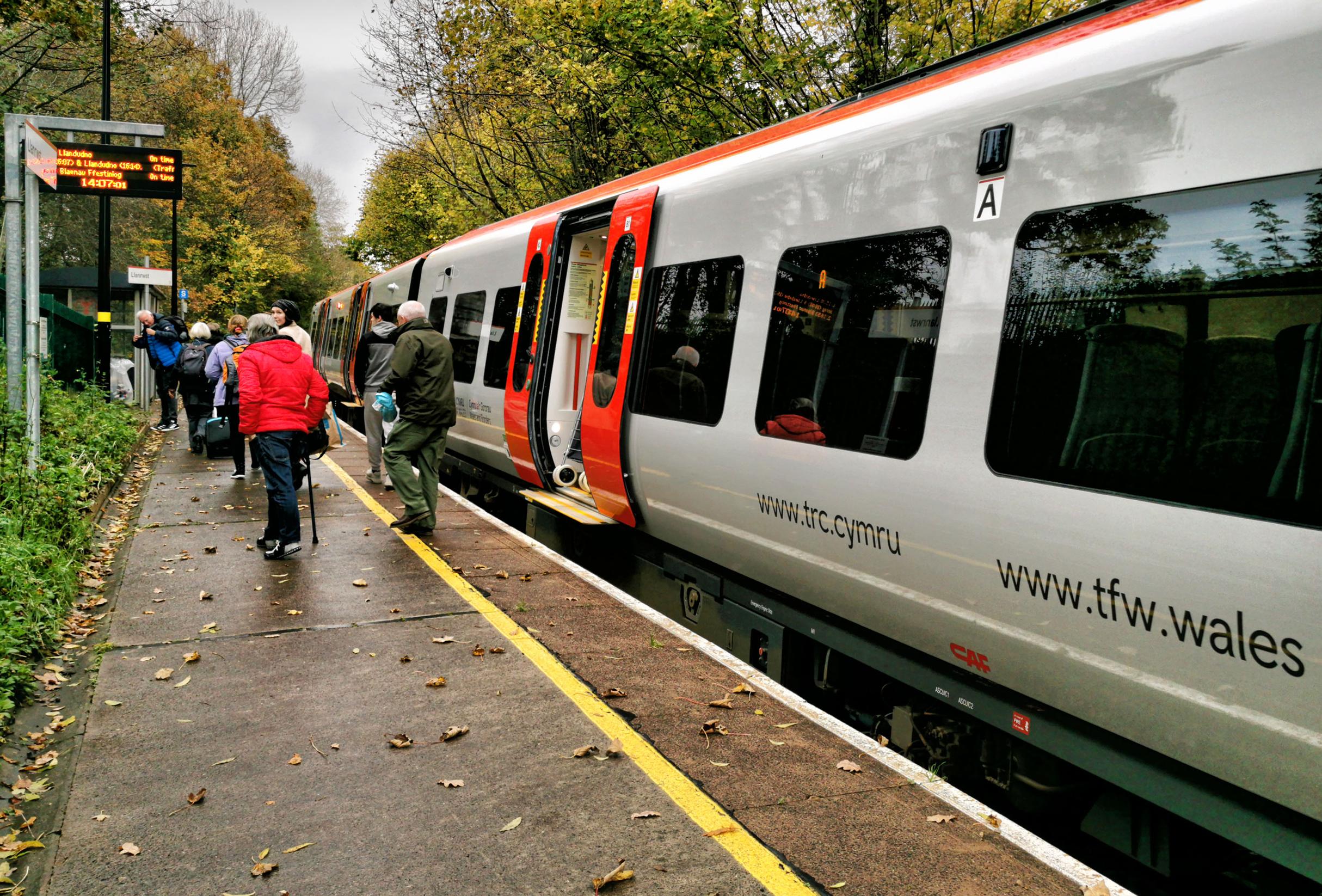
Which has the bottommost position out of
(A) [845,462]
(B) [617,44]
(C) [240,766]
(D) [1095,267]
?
(C) [240,766]

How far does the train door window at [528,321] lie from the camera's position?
863cm

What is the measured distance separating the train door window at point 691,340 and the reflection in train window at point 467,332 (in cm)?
435

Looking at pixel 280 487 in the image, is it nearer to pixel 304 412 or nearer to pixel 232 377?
pixel 304 412

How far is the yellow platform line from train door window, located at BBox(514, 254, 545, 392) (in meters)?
2.81

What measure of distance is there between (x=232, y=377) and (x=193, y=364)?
108 inches

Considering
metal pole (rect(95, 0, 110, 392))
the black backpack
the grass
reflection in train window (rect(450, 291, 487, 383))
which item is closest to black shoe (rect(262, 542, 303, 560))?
the grass

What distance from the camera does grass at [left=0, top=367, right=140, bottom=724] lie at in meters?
4.69

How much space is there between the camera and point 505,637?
5.30 metres

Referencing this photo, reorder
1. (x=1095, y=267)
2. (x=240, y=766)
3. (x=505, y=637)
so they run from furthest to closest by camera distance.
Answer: (x=505, y=637)
(x=240, y=766)
(x=1095, y=267)

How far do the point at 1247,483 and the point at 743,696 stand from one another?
2.41 m

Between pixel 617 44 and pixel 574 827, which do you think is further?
pixel 617 44

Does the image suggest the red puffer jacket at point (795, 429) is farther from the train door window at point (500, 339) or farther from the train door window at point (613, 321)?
the train door window at point (500, 339)

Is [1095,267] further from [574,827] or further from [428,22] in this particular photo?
[428,22]

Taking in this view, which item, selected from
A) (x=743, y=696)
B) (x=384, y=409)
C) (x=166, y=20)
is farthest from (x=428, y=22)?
(x=743, y=696)
